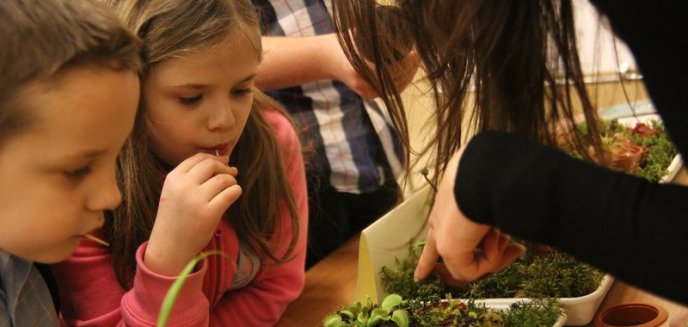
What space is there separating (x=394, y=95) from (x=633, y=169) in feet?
1.96

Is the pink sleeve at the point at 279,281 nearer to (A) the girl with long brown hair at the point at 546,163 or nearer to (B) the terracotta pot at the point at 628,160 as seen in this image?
(A) the girl with long brown hair at the point at 546,163

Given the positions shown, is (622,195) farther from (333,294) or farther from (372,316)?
(333,294)

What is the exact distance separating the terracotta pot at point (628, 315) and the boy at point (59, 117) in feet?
2.10

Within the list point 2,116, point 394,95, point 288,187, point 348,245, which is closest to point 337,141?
point 348,245

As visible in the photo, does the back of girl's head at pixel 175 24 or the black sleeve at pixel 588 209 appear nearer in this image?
the black sleeve at pixel 588 209

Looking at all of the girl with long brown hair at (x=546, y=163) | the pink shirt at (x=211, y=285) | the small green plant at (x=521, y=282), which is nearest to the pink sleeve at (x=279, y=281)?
the pink shirt at (x=211, y=285)

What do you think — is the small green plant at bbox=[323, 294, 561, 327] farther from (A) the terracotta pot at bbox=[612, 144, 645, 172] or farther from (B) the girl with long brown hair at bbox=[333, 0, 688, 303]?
(A) the terracotta pot at bbox=[612, 144, 645, 172]

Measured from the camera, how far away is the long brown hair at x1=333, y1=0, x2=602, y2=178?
0.79 m

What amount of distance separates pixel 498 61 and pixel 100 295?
0.61m

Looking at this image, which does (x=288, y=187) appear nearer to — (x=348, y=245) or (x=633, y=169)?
(x=348, y=245)

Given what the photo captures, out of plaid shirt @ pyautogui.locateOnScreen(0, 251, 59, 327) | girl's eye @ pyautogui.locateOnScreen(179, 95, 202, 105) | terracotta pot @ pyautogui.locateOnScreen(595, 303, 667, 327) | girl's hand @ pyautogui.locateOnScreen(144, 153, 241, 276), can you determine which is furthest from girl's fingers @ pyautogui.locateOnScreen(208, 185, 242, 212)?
terracotta pot @ pyautogui.locateOnScreen(595, 303, 667, 327)

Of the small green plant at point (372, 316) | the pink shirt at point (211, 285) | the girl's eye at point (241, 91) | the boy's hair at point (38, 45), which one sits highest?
the boy's hair at point (38, 45)

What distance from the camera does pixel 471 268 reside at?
0.77 metres

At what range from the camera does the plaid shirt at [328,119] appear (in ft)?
5.32
